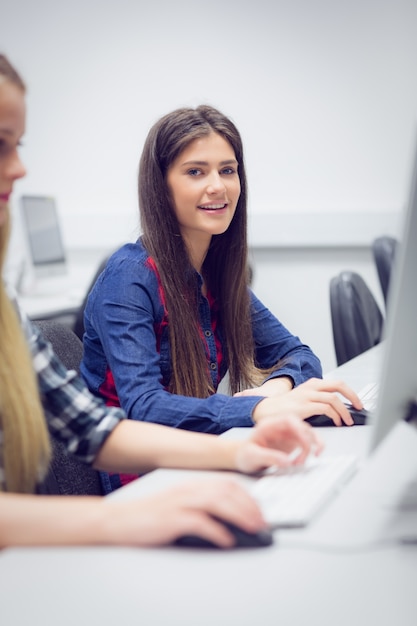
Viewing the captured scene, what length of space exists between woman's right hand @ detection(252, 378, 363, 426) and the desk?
0.41 m

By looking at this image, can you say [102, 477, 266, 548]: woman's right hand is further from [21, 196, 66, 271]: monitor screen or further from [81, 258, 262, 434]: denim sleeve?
[21, 196, 66, 271]: monitor screen

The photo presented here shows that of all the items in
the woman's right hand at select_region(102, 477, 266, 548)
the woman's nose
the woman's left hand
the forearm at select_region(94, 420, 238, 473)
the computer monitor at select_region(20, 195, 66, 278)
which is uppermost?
the woman's nose

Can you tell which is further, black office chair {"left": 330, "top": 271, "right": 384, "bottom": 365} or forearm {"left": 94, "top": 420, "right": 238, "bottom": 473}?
black office chair {"left": 330, "top": 271, "right": 384, "bottom": 365}

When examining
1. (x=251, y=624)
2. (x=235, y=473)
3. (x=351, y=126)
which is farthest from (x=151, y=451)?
(x=351, y=126)

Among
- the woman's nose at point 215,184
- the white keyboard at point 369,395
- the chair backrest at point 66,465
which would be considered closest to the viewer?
the chair backrest at point 66,465

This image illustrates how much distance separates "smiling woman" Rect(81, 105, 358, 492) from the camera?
4.41 ft

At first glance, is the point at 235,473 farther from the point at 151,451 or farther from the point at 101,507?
the point at 101,507

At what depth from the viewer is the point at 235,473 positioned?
35.8 inches

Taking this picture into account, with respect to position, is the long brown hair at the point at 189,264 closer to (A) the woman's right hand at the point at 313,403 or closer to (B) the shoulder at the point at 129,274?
(B) the shoulder at the point at 129,274

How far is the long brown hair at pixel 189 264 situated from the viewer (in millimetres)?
1448

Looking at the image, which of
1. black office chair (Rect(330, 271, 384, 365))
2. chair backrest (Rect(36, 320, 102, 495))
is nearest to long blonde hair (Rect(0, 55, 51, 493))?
chair backrest (Rect(36, 320, 102, 495))

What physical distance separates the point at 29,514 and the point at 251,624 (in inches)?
9.6

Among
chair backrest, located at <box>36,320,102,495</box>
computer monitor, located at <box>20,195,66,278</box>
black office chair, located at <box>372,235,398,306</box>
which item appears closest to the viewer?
chair backrest, located at <box>36,320,102,495</box>

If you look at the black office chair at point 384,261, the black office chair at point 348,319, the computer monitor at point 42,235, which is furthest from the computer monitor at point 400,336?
the computer monitor at point 42,235
